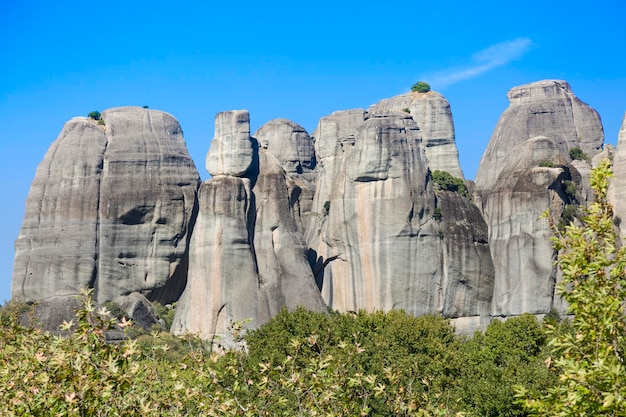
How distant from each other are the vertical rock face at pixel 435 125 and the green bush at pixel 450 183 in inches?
184

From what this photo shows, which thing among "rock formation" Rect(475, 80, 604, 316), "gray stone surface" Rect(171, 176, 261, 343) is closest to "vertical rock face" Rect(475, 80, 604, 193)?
"rock formation" Rect(475, 80, 604, 316)

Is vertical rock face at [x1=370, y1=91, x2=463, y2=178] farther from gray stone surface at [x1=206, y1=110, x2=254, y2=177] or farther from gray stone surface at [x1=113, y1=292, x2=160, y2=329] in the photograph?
gray stone surface at [x1=113, y1=292, x2=160, y2=329]

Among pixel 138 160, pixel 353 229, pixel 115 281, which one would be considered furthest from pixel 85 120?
pixel 353 229

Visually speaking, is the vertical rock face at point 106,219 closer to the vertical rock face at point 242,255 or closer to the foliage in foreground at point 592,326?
the vertical rock face at point 242,255

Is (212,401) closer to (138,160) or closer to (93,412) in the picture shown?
(93,412)

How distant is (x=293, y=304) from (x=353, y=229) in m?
6.89

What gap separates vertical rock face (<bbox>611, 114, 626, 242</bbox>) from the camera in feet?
223

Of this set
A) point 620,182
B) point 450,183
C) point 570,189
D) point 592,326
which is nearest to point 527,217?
point 570,189

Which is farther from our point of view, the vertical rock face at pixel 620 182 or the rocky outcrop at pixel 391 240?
the rocky outcrop at pixel 391 240

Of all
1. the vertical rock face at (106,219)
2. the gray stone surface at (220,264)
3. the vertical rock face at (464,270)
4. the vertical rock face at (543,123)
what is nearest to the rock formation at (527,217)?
the vertical rock face at (464,270)

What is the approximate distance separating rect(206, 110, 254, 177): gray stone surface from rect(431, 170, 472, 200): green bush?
12.4 m

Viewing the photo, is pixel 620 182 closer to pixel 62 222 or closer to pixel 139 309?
pixel 139 309

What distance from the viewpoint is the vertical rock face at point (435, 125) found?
3270 inches

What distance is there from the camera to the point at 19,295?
2800 inches
